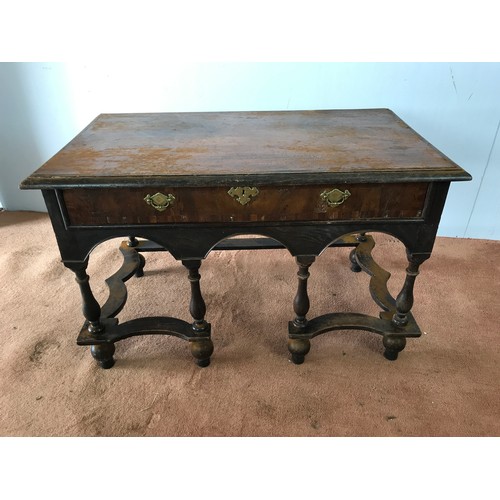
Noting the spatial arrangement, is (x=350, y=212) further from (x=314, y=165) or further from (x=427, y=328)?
(x=427, y=328)

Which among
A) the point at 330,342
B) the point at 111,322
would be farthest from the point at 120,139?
the point at 330,342

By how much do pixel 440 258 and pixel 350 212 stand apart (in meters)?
1.20

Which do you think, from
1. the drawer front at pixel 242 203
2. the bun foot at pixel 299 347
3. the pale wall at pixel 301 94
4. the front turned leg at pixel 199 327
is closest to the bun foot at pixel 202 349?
the front turned leg at pixel 199 327

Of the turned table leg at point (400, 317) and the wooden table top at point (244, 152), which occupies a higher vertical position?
the wooden table top at point (244, 152)

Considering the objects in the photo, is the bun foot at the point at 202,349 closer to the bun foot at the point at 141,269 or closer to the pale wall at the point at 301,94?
the bun foot at the point at 141,269

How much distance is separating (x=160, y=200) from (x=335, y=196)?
1.71 ft

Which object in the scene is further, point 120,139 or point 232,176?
point 120,139

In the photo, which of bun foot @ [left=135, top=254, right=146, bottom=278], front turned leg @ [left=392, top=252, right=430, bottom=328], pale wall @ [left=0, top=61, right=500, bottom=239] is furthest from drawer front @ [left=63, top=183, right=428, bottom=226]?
pale wall @ [left=0, top=61, right=500, bottom=239]

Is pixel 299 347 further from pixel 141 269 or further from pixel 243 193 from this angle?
pixel 141 269

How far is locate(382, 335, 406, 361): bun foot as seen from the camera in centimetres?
160

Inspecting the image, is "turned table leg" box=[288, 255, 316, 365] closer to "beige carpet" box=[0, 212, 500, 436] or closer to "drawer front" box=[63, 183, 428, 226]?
"beige carpet" box=[0, 212, 500, 436]

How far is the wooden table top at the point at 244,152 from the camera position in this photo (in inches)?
47.5

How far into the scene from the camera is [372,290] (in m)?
1.83

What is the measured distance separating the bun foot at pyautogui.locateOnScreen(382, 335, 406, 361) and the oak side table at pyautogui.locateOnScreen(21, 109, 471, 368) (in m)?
0.11
